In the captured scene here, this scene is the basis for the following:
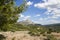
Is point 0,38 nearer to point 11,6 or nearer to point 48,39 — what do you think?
point 11,6

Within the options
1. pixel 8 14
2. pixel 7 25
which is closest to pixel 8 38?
pixel 7 25

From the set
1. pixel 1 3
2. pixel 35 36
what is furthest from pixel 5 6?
pixel 35 36

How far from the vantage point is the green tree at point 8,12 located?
1035 inches

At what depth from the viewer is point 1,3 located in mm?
26266

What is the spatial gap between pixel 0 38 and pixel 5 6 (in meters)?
5.95

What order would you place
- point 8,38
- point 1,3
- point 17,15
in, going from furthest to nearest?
point 8,38, point 17,15, point 1,3

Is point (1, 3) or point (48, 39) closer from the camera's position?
point (1, 3)

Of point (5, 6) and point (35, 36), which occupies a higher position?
point (5, 6)

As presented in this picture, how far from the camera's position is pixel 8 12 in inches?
1053

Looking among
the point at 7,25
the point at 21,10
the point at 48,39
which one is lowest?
the point at 48,39

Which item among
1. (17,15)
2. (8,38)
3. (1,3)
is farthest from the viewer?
(8,38)

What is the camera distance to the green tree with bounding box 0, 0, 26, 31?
1035 inches

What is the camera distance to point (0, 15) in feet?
86.2

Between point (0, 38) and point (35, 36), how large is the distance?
5.95m
